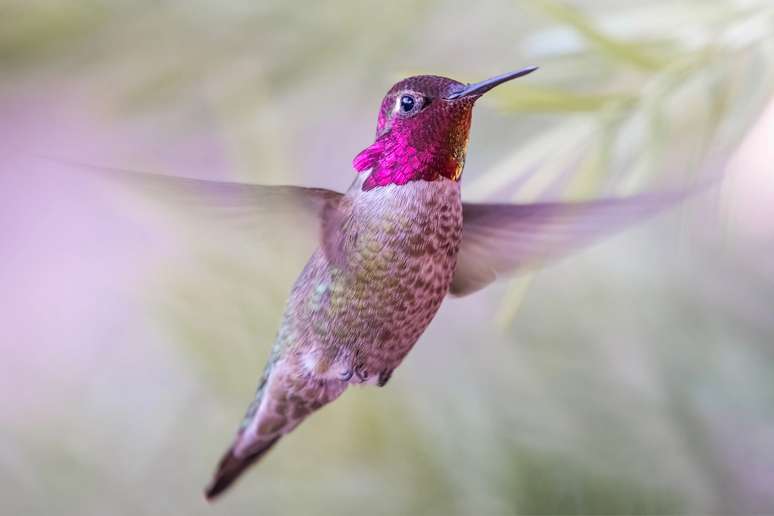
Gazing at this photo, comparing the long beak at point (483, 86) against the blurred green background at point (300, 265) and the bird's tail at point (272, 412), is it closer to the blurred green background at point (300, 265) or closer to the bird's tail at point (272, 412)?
the bird's tail at point (272, 412)

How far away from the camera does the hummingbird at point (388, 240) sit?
0.23 metres

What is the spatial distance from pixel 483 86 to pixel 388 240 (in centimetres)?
6

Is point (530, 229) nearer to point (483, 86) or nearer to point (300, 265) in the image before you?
point (483, 86)

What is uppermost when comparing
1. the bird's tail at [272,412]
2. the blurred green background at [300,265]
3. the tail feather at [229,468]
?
the bird's tail at [272,412]

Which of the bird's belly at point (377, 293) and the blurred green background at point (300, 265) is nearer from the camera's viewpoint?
the bird's belly at point (377, 293)

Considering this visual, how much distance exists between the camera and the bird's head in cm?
23

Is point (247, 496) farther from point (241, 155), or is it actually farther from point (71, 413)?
point (241, 155)

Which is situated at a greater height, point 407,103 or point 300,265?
point 407,103

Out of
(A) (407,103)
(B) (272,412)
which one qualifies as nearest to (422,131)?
(A) (407,103)

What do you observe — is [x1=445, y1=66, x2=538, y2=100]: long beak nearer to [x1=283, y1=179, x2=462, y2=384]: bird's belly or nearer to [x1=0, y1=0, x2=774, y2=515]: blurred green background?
[x1=283, y1=179, x2=462, y2=384]: bird's belly

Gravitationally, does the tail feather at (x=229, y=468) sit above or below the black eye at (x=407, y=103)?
below

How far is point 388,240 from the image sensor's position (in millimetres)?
246

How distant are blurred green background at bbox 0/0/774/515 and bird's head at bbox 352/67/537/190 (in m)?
0.31

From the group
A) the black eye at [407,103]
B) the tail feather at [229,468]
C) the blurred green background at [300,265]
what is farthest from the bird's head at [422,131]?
the blurred green background at [300,265]
